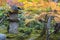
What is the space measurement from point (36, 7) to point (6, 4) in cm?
226

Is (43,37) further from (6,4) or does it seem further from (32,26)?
(32,26)

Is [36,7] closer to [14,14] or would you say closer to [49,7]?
[49,7]

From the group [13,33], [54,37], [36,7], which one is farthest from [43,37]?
[36,7]

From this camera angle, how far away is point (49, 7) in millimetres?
5266

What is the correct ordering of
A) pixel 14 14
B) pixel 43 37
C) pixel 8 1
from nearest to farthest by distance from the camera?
A: pixel 8 1
pixel 43 37
pixel 14 14

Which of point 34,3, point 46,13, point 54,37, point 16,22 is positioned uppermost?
point 34,3

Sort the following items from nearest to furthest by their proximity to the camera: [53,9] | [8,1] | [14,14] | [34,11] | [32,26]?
1. [53,9]
2. [34,11]
3. [8,1]
4. [14,14]
5. [32,26]

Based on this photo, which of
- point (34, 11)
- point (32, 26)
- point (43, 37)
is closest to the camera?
point (34, 11)

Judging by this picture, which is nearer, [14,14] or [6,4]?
[6,4]

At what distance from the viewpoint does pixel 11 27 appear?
9375 millimetres

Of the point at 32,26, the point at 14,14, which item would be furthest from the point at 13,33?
the point at 32,26

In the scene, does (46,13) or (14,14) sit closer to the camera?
(46,13)

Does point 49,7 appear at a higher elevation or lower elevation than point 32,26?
higher

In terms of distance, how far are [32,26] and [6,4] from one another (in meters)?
4.03
